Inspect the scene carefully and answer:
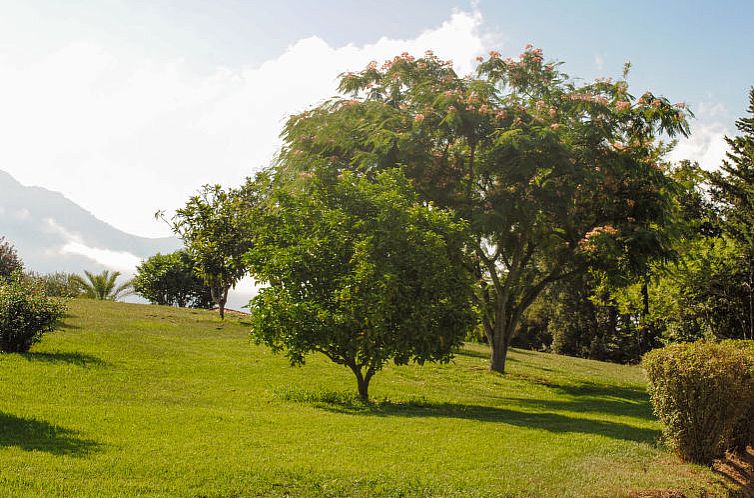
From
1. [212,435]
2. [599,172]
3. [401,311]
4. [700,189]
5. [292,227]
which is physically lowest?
[212,435]

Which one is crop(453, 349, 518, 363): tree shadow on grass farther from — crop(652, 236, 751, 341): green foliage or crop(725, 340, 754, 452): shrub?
crop(725, 340, 754, 452): shrub

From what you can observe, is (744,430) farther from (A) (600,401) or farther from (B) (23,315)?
(B) (23,315)

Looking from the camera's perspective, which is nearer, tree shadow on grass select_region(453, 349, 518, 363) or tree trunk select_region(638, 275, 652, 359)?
tree shadow on grass select_region(453, 349, 518, 363)

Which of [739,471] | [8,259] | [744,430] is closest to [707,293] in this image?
[744,430]

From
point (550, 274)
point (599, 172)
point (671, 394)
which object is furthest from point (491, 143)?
point (671, 394)

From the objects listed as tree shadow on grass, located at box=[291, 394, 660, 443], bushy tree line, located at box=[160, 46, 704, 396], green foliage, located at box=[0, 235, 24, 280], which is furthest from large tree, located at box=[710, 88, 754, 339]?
green foliage, located at box=[0, 235, 24, 280]

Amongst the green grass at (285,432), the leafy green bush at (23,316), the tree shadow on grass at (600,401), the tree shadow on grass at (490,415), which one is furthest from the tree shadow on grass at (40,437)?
the tree shadow on grass at (600,401)

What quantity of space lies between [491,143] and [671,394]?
12658mm

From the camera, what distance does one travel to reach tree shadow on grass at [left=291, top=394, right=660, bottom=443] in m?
15.2

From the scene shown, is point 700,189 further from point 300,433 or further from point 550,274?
point 300,433

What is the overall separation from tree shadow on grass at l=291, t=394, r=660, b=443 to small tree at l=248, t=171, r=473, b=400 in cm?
104

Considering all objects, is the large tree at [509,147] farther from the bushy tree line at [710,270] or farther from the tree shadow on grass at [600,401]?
the bushy tree line at [710,270]

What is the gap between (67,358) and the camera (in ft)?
62.1

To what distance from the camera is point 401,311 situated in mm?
17125
